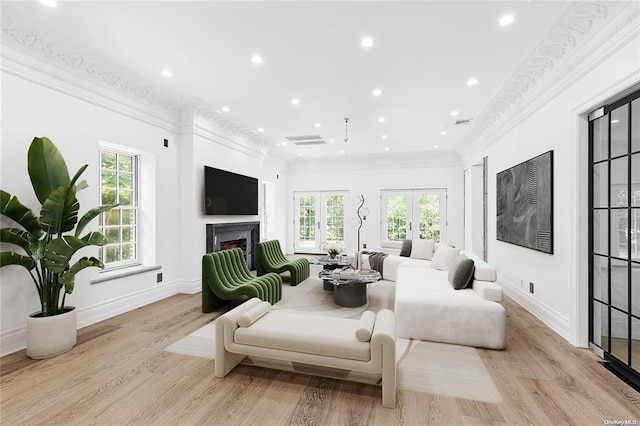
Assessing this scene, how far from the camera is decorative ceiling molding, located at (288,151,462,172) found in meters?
8.41

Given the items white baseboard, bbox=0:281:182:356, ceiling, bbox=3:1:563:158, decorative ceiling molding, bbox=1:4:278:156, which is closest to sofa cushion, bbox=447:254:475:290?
ceiling, bbox=3:1:563:158

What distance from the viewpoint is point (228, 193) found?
227 inches

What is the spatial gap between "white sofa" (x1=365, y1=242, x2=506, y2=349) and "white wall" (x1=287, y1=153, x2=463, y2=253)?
535 cm

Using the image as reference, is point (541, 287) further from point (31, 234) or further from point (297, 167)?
point (297, 167)

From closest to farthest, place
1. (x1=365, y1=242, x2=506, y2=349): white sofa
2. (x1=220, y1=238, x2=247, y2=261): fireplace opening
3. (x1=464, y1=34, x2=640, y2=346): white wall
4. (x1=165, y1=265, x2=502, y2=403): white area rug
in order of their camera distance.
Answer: (x1=165, y1=265, x2=502, y2=403): white area rug, (x1=464, y1=34, x2=640, y2=346): white wall, (x1=365, y1=242, x2=506, y2=349): white sofa, (x1=220, y1=238, x2=247, y2=261): fireplace opening

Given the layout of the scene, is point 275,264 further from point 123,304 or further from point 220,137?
point 220,137

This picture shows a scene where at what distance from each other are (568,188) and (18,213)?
17.6 ft

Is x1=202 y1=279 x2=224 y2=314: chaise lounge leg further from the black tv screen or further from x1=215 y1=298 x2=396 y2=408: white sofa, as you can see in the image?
the black tv screen

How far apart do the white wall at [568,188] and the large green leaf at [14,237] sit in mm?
5283

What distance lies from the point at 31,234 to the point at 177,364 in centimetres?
186

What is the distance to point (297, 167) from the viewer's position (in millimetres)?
9664

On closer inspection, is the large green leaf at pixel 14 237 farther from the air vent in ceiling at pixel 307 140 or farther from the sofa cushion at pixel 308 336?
the air vent in ceiling at pixel 307 140

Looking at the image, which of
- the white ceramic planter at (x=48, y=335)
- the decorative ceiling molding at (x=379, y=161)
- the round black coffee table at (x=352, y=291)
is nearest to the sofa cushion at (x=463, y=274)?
the round black coffee table at (x=352, y=291)

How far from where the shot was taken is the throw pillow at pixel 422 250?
19.7ft
